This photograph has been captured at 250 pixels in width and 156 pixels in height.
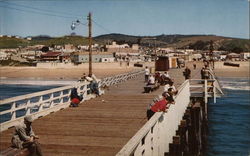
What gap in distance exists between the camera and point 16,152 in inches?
235

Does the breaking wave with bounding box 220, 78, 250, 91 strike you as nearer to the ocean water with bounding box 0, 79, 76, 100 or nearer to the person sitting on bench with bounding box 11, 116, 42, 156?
the ocean water with bounding box 0, 79, 76, 100

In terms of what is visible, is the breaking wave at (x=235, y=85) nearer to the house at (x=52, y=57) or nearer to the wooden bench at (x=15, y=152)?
the wooden bench at (x=15, y=152)

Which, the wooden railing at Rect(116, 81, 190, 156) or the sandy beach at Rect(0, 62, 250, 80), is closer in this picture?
the wooden railing at Rect(116, 81, 190, 156)

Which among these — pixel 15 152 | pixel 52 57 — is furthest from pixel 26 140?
pixel 52 57

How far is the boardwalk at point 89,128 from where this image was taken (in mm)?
8734

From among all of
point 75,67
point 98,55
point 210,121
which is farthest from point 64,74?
point 210,121

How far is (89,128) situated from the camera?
11117 mm

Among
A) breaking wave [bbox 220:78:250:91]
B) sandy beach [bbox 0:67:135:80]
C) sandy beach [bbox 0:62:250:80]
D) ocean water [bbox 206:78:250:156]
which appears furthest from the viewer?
sandy beach [bbox 0:67:135:80]

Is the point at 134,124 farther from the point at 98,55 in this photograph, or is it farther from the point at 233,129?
the point at 98,55

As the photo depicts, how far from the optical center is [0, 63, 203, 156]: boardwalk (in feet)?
28.7

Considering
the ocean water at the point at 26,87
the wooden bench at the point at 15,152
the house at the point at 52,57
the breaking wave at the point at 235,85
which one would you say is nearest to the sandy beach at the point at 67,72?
the ocean water at the point at 26,87

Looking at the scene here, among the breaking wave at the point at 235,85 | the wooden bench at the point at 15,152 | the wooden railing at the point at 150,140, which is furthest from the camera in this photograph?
the breaking wave at the point at 235,85

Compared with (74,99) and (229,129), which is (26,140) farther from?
(229,129)

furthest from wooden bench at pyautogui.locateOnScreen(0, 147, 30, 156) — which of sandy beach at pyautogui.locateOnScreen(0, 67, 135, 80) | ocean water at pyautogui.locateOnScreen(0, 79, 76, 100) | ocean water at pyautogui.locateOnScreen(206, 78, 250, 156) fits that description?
sandy beach at pyautogui.locateOnScreen(0, 67, 135, 80)
